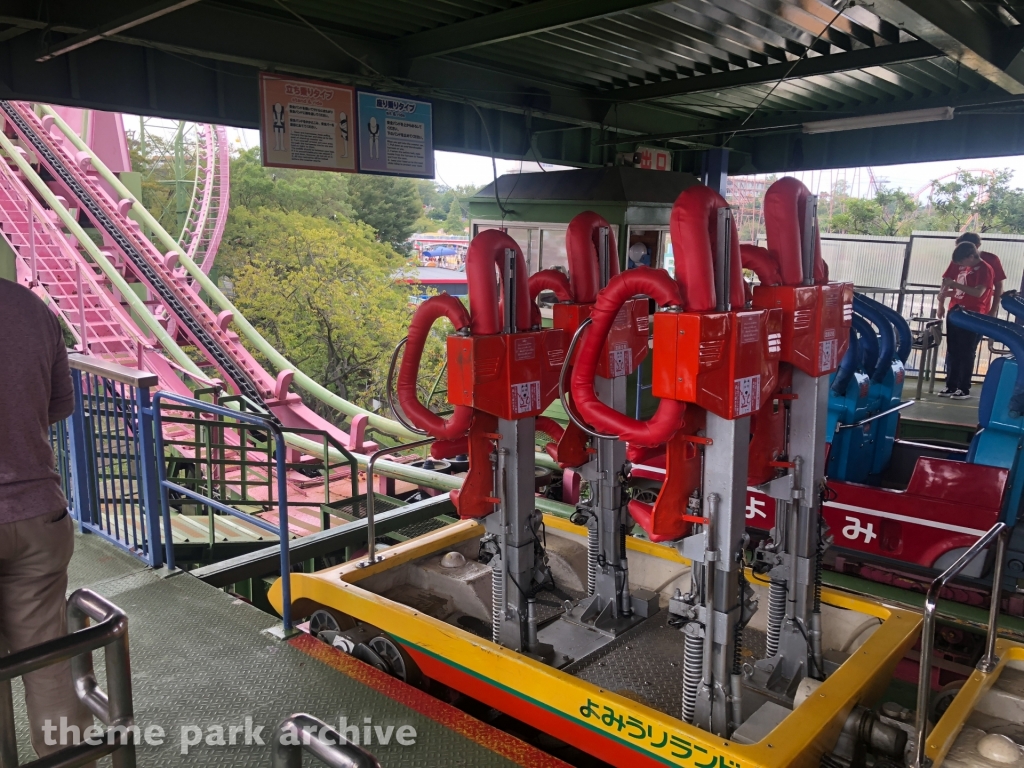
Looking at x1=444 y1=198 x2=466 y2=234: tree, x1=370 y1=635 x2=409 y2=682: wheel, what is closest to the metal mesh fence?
x1=370 y1=635 x2=409 y2=682: wheel

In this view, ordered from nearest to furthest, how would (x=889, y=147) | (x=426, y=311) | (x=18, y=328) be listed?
(x=18, y=328) → (x=426, y=311) → (x=889, y=147)

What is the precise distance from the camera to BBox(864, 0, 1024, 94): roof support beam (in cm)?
457

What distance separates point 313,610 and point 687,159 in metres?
8.83

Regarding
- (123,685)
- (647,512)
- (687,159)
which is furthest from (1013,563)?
(687,159)

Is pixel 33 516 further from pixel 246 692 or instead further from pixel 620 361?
pixel 620 361

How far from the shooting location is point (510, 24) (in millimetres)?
5320

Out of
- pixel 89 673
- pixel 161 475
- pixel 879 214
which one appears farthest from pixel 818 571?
pixel 879 214

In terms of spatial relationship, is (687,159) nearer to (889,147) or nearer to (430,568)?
(889,147)

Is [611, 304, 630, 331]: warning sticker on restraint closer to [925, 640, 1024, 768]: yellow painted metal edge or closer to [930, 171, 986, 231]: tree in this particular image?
[925, 640, 1024, 768]: yellow painted metal edge

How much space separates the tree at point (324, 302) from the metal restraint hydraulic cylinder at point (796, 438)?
24950mm

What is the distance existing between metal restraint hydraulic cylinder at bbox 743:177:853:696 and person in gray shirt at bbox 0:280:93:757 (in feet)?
9.30

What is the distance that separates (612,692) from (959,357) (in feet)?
25.7

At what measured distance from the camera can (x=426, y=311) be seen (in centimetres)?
375

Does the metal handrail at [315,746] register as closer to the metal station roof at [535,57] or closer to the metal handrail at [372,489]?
the metal handrail at [372,489]
